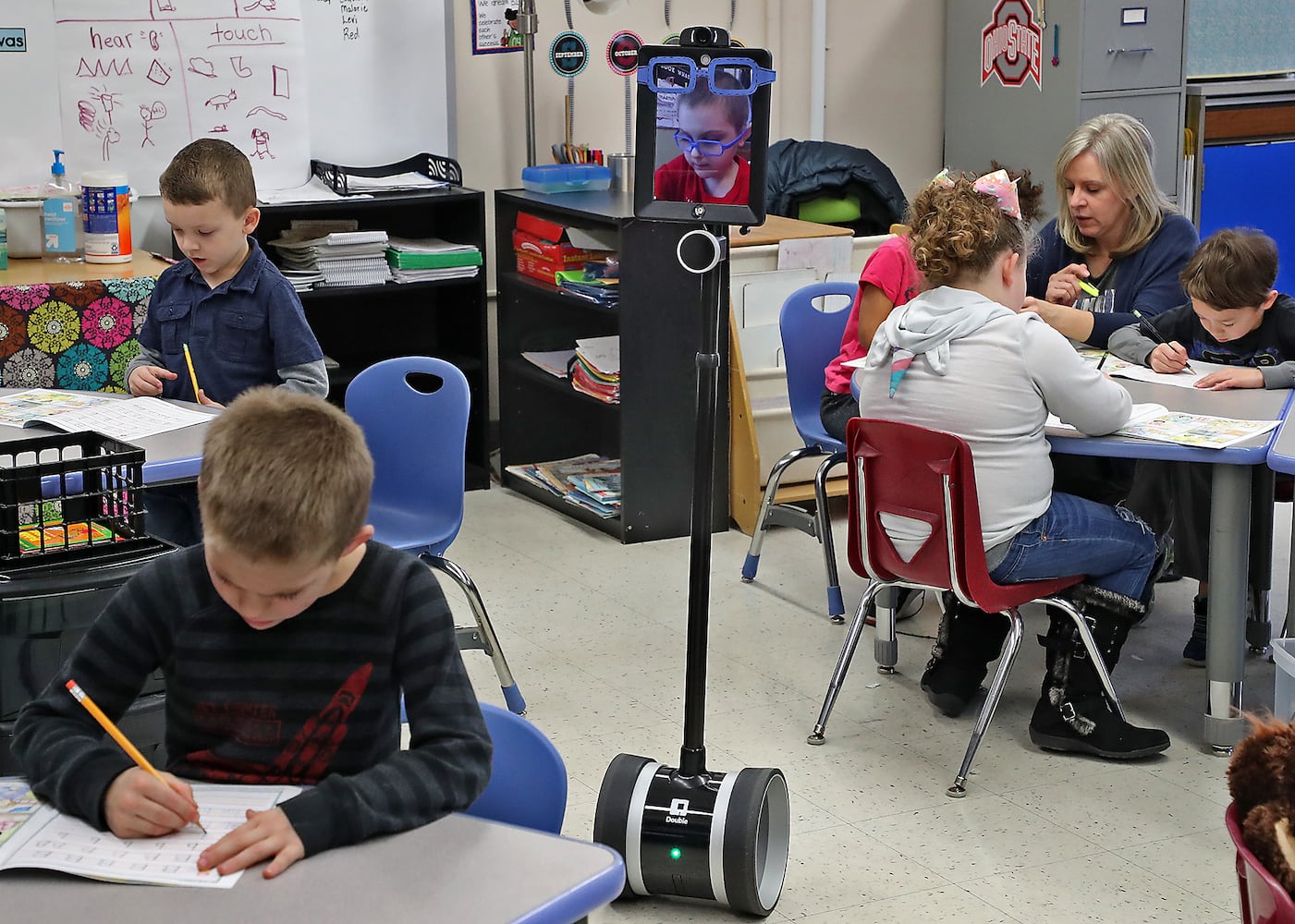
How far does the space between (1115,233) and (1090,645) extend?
118 centimetres

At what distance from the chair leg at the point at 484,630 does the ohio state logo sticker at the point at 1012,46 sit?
10.1 feet

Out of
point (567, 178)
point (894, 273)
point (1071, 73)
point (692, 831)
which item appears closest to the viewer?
point (692, 831)

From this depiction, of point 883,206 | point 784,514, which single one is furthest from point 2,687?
point 883,206

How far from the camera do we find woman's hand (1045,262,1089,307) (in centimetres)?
353

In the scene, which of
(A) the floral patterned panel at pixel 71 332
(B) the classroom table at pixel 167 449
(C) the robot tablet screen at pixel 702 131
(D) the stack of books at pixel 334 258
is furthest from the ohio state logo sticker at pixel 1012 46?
(B) the classroom table at pixel 167 449

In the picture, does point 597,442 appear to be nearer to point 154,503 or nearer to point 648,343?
point 648,343

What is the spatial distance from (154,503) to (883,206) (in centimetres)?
273

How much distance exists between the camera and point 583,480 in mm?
4496

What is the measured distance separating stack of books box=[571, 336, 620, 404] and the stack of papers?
0.95 ft

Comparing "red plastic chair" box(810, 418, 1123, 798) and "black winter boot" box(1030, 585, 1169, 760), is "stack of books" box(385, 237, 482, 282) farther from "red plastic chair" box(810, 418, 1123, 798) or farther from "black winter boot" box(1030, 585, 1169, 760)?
"black winter boot" box(1030, 585, 1169, 760)

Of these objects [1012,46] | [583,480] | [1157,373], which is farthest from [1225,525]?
[1012,46]

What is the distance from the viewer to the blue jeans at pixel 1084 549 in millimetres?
2752

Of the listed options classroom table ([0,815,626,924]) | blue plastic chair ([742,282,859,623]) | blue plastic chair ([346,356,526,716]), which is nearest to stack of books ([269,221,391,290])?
blue plastic chair ([742,282,859,623])

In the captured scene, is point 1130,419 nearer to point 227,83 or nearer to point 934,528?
point 934,528
